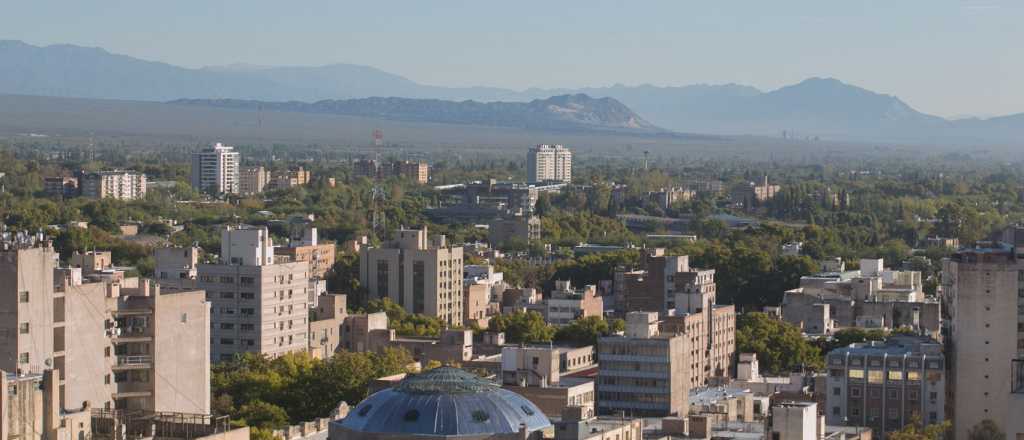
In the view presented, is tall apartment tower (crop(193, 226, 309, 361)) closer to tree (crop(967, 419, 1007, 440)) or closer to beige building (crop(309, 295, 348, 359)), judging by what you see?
beige building (crop(309, 295, 348, 359))

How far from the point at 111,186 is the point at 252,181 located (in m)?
30.4

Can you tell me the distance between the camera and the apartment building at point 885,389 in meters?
47.6

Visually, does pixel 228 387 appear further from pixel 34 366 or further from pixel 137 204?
pixel 137 204

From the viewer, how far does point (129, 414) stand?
34.8 m

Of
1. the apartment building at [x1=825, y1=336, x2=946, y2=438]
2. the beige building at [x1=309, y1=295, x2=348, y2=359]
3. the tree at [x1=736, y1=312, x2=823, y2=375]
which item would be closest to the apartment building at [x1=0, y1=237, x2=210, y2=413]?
the apartment building at [x1=825, y1=336, x2=946, y2=438]

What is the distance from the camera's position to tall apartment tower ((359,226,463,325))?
243ft

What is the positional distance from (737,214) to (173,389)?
12256 cm

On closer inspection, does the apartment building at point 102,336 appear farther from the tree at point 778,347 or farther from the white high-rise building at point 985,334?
the tree at point 778,347

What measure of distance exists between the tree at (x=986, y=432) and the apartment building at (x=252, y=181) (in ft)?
457

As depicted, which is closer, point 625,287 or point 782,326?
point 782,326

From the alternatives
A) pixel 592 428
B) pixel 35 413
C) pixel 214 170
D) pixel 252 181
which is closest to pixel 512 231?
pixel 252 181

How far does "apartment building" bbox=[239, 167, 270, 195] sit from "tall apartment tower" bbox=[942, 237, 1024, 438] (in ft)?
452

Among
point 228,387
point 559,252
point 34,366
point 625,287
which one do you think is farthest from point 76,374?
point 559,252

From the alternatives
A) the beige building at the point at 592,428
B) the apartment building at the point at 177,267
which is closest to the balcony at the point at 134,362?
the beige building at the point at 592,428
